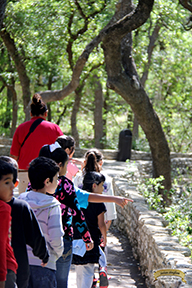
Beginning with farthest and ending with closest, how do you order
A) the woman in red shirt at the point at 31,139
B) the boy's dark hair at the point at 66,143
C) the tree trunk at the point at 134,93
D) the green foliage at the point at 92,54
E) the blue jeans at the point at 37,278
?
the green foliage at the point at 92,54
the tree trunk at the point at 134,93
the woman in red shirt at the point at 31,139
the boy's dark hair at the point at 66,143
the blue jeans at the point at 37,278

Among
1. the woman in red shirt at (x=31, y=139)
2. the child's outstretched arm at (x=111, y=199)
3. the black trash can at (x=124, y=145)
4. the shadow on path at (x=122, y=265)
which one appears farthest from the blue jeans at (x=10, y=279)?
the black trash can at (x=124, y=145)

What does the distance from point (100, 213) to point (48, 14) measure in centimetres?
1114

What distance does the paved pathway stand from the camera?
509 cm

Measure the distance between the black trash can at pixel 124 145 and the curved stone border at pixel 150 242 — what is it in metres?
7.83

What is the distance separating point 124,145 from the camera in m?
15.9

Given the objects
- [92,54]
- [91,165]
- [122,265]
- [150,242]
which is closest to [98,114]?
[92,54]

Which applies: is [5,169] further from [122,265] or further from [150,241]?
[122,265]

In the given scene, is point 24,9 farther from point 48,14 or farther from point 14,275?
point 14,275

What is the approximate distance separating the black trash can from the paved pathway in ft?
25.9

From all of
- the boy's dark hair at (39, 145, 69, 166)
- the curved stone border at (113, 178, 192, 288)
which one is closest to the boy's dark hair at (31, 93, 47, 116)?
the boy's dark hair at (39, 145, 69, 166)

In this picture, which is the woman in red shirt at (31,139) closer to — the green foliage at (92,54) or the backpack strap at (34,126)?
the backpack strap at (34,126)

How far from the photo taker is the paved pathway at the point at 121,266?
→ 509 centimetres

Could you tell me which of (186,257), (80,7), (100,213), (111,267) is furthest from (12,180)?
(80,7)

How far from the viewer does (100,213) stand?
12.2ft
